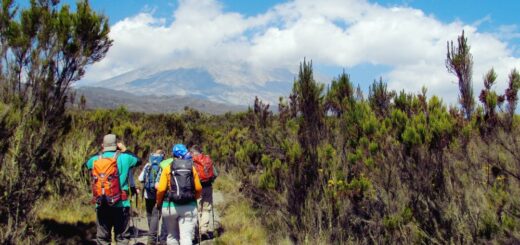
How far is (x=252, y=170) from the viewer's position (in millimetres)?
9734

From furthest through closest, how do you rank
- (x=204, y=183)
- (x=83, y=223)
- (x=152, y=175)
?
(x=204, y=183) → (x=83, y=223) → (x=152, y=175)

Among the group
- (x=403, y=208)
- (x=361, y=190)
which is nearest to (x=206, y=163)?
(x=361, y=190)

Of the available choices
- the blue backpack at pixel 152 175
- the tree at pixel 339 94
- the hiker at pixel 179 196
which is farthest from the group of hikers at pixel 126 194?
the tree at pixel 339 94

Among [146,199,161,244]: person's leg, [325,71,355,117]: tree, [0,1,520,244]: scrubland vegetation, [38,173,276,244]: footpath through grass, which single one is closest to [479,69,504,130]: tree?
[0,1,520,244]: scrubland vegetation

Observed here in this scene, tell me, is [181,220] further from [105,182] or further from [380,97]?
[380,97]

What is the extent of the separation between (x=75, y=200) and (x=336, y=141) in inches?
198

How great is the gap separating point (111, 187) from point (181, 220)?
921 mm

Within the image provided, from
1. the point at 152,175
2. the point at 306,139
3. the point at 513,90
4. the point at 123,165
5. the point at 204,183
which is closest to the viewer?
the point at 123,165

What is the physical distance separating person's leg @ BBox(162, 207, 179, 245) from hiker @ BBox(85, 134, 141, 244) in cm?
52

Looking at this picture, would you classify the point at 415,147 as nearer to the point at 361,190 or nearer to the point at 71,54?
the point at 361,190

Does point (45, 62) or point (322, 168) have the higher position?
point (45, 62)

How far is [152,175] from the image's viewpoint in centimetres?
661

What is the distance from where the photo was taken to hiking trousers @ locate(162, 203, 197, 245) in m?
5.13

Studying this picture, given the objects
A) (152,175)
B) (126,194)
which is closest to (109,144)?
(126,194)
